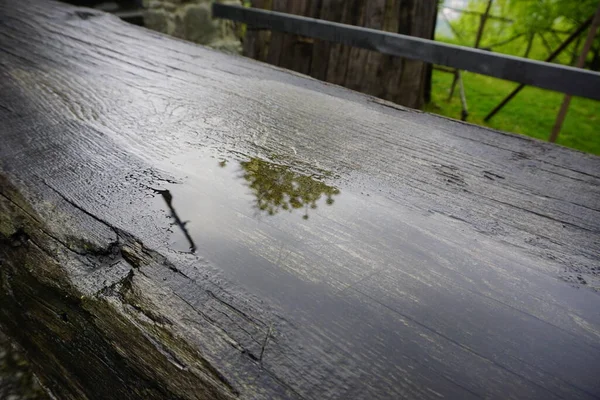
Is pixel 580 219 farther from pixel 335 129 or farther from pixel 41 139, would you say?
pixel 41 139

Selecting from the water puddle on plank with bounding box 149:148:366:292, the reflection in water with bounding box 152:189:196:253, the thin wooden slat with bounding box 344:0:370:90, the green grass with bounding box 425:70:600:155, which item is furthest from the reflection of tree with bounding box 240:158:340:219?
the green grass with bounding box 425:70:600:155

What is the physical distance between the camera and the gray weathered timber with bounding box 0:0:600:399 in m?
0.53

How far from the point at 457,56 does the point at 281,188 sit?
5.42 feet

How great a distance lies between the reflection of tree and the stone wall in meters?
3.19

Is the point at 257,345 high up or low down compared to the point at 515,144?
down

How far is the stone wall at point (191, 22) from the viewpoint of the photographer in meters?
3.44

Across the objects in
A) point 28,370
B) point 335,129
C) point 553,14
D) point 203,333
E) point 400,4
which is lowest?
point 28,370

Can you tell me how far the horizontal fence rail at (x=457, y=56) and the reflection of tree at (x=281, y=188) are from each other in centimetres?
144

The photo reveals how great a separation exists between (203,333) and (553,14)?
8.57 meters

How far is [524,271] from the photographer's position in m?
0.69

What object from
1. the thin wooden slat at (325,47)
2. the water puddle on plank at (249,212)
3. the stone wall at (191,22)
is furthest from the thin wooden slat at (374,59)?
the water puddle on plank at (249,212)

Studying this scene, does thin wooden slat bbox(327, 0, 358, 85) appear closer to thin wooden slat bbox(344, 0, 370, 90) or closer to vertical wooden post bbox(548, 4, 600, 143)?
thin wooden slat bbox(344, 0, 370, 90)

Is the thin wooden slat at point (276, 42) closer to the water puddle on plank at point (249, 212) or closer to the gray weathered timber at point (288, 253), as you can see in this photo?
the gray weathered timber at point (288, 253)

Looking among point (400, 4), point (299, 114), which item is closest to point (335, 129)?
point (299, 114)
